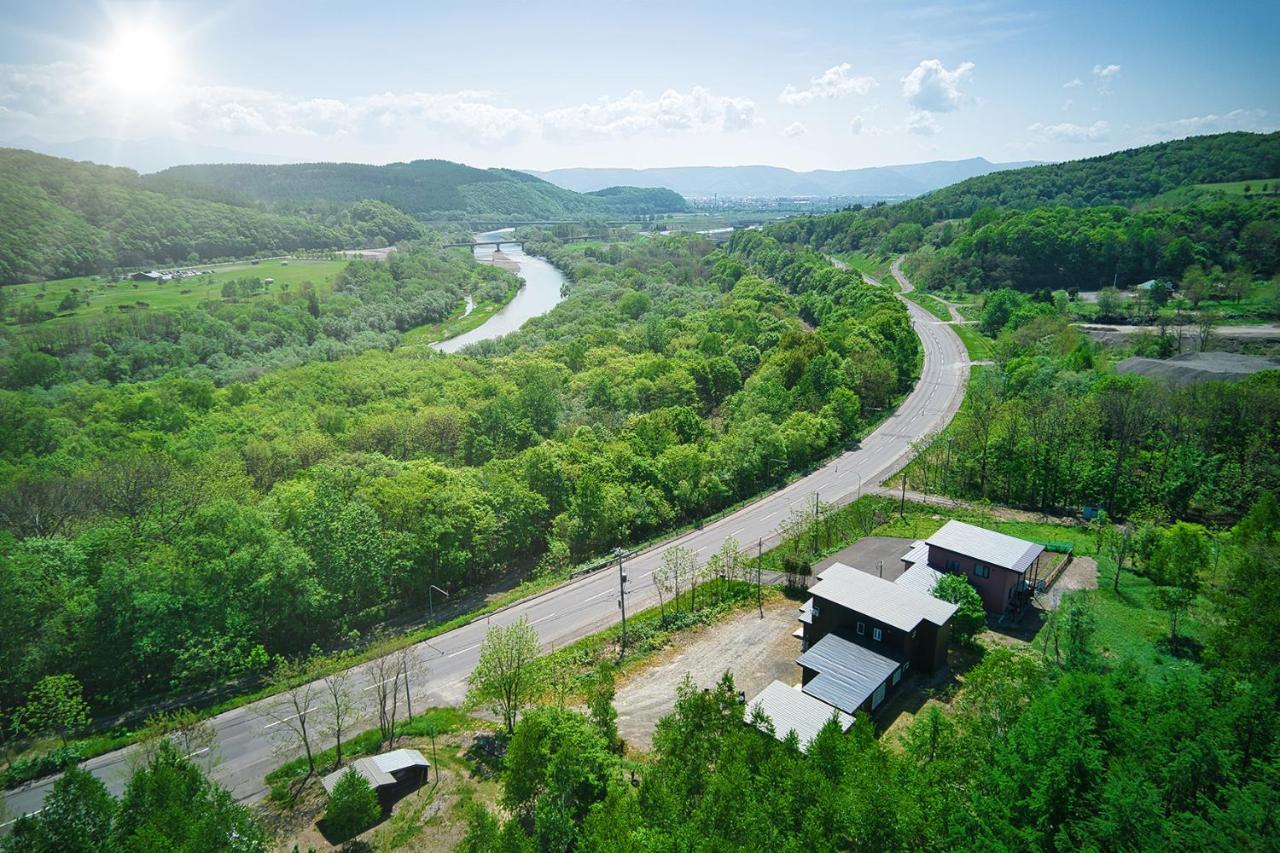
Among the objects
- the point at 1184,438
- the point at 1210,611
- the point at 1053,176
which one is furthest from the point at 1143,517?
the point at 1053,176

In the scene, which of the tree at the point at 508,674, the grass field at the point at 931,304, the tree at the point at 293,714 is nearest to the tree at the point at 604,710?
the tree at the point at 508,674

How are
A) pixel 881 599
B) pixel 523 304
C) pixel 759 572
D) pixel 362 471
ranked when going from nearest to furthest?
pixel 881 599 < pixel 759 572 < pixel 362 471 < pixel 523 304

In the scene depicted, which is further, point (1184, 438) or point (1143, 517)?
point (1184, 438)

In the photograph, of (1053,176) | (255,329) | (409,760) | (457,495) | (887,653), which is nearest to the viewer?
(409,760)

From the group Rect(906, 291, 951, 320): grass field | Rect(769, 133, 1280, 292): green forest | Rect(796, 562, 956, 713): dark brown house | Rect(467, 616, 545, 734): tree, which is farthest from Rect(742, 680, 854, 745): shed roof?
Rect(769, 133, 1280, 292): green forest

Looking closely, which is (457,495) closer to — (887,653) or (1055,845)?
(887,653)

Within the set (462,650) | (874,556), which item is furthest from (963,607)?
(462,650)

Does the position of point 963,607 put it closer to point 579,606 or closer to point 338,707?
point 579,606

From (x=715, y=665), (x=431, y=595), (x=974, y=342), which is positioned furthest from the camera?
(x=974, y=342)
